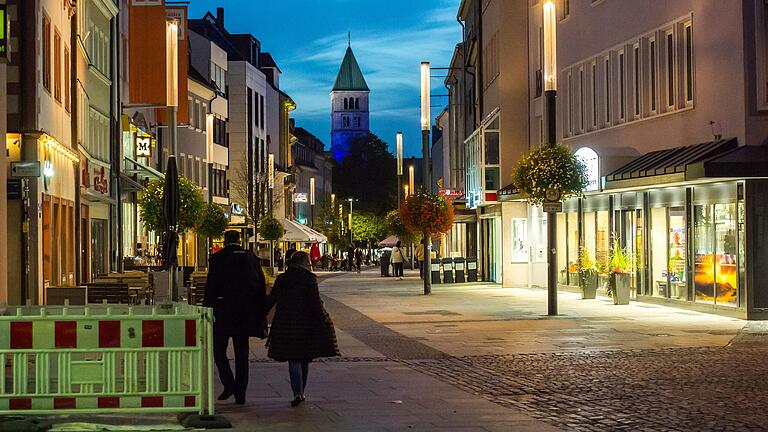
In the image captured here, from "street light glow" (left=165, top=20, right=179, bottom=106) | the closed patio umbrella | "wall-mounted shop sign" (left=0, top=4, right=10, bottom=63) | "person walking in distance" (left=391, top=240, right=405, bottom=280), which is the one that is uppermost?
"street light glow" (left=165, top=20, right=179, bottom=106)

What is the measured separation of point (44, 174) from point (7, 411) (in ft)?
63.3

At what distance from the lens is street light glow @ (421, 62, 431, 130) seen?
4244cm

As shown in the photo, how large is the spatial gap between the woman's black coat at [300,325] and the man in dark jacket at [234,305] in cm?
37

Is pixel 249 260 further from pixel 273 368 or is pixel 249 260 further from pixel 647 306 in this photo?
pixel 647 306

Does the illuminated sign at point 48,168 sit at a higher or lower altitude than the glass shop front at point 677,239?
higher

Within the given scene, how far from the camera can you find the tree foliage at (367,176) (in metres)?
192

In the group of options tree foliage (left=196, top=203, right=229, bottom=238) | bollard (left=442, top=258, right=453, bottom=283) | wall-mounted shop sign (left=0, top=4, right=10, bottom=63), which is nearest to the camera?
wall-mounted shop sign (left=0, top=4, right=10, bottom=63)

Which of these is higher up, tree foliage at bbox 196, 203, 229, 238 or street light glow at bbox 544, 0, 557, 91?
street light glow at bbox 544, 0, 557, 91

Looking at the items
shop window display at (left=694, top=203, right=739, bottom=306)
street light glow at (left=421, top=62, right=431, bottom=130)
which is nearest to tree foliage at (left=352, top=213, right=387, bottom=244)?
street light glow at (left=421, top=62, right=431, bottom=130)

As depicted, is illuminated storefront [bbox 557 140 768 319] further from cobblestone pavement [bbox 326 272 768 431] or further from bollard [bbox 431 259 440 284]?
bollard [bbox 431 259 440 284]

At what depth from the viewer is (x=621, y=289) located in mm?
33656

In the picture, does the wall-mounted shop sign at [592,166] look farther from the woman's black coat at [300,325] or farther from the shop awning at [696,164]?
the woman's black coat at [300,325]

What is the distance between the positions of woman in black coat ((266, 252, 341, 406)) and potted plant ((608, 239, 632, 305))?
2034cm

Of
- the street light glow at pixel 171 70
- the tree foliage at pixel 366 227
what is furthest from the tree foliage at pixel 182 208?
the tree foliage at pixel 366 227
